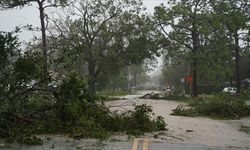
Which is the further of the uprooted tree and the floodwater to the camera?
the uprooted tree

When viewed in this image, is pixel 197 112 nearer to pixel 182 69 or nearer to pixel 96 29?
pixel 96 29

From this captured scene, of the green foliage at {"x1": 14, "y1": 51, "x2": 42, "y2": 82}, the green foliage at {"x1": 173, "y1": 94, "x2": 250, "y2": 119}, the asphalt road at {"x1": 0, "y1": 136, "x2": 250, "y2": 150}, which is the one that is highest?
the green foliage at {"x1": 14, "y1": 51, "x2": 42, "y2": 82}

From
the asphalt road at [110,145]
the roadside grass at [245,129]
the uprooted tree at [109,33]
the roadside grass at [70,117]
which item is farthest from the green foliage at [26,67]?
the uprooted tree at [109,33]

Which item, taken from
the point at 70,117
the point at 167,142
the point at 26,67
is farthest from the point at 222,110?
the point at 26,67

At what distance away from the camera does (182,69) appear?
90.1 m

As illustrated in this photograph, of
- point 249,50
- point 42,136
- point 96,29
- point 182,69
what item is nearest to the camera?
point 42,136

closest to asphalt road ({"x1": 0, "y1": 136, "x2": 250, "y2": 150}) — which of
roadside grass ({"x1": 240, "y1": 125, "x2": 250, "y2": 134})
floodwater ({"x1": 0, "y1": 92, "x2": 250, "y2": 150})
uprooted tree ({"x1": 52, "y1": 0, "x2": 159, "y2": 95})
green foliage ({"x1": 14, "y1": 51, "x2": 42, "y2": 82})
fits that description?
floodwater ({"x1": 0, "y1": 92, "x2": 250, "y2": 150})

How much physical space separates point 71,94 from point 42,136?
5.15ft

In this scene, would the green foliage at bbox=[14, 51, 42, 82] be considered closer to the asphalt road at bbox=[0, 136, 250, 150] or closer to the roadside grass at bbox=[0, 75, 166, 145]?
the roadside grass at bbox=[0, 75, 166, 145]

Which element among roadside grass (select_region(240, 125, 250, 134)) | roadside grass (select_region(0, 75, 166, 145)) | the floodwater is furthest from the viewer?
roadside grass (select_region(240, 125, 250, 134))

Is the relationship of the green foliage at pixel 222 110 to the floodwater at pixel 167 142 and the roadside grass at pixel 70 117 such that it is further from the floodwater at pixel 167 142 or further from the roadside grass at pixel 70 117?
the roadside grass at pixel 70 117

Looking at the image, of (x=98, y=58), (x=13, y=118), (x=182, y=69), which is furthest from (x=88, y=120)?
(x=182, y=69)

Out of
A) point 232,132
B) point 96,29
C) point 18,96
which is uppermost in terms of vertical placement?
point 96,29

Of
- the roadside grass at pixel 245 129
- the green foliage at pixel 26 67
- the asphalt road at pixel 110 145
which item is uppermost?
the green foliage at pixel 26 67
